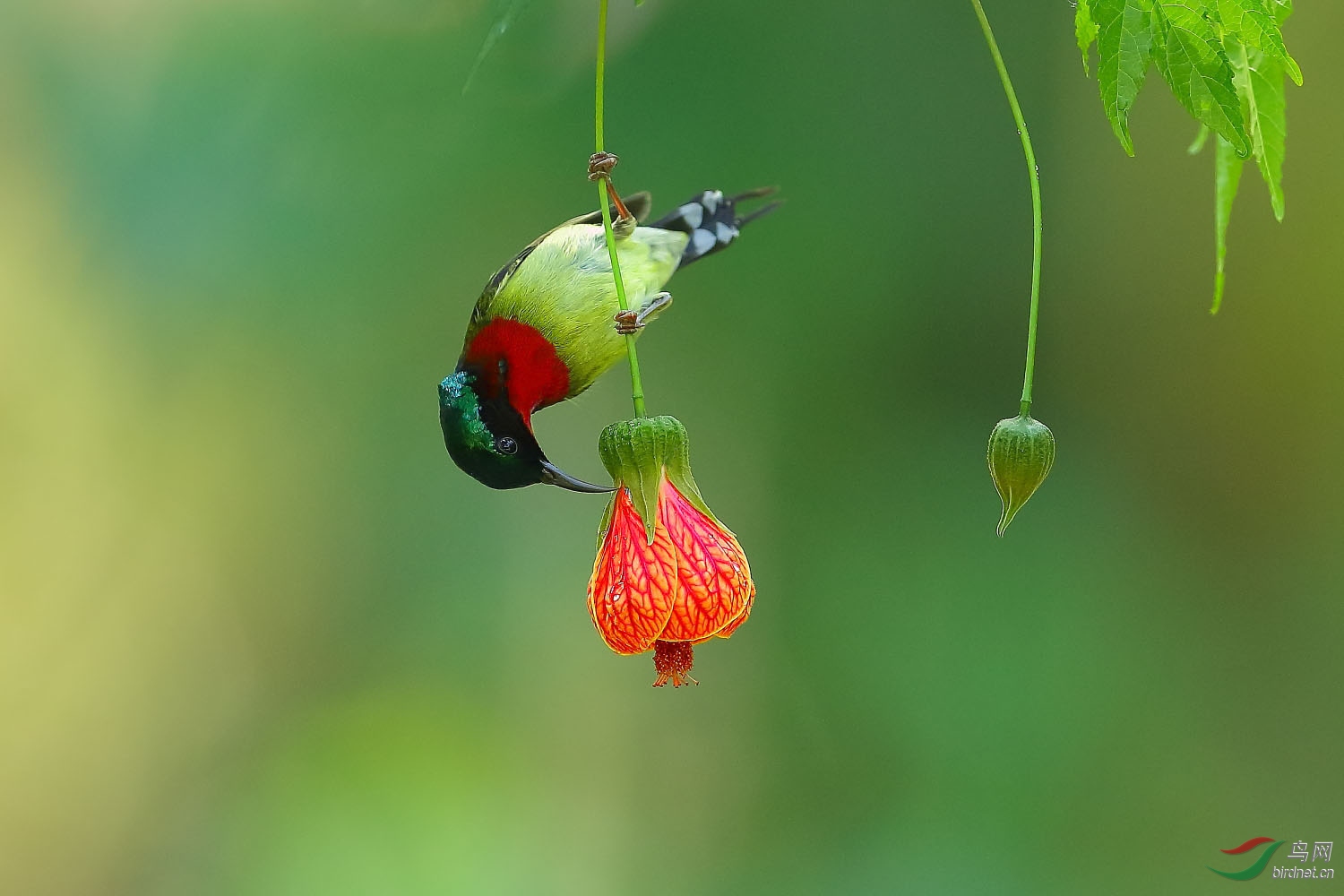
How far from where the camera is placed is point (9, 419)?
2740 mm

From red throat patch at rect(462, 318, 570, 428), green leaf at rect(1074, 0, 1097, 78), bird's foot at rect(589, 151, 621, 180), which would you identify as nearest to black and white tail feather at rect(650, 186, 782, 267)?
red throat patch at rect(462, 318, 570, 428)

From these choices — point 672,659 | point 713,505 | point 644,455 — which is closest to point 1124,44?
point 644,455

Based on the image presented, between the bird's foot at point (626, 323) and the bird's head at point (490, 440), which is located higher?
the bird's head at point (490, 440)

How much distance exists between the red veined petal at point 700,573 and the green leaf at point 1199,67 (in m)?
0.39

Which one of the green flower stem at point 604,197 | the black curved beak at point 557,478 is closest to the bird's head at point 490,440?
the black curved beak at point 557,478

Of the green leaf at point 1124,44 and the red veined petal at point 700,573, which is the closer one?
the green leaf at point 1124,44

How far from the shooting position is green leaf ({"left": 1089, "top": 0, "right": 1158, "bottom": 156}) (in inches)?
25.7

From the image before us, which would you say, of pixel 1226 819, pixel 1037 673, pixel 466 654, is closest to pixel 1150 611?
pixel 1037 673

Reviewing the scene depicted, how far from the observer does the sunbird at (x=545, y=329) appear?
1444 millimetres

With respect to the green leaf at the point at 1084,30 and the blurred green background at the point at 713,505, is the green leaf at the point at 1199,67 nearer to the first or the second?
the green leaf at the point at 1084,30

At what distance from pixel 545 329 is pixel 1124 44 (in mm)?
961

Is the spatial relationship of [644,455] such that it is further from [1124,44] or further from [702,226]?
[702,226]

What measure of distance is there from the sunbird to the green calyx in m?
0.57

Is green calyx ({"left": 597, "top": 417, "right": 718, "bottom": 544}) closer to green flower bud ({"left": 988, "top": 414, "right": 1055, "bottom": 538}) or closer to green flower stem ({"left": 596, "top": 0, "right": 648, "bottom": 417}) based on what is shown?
green flower stem ({"left": 596, "top": 0, "right": 648, "bottom": 417})
